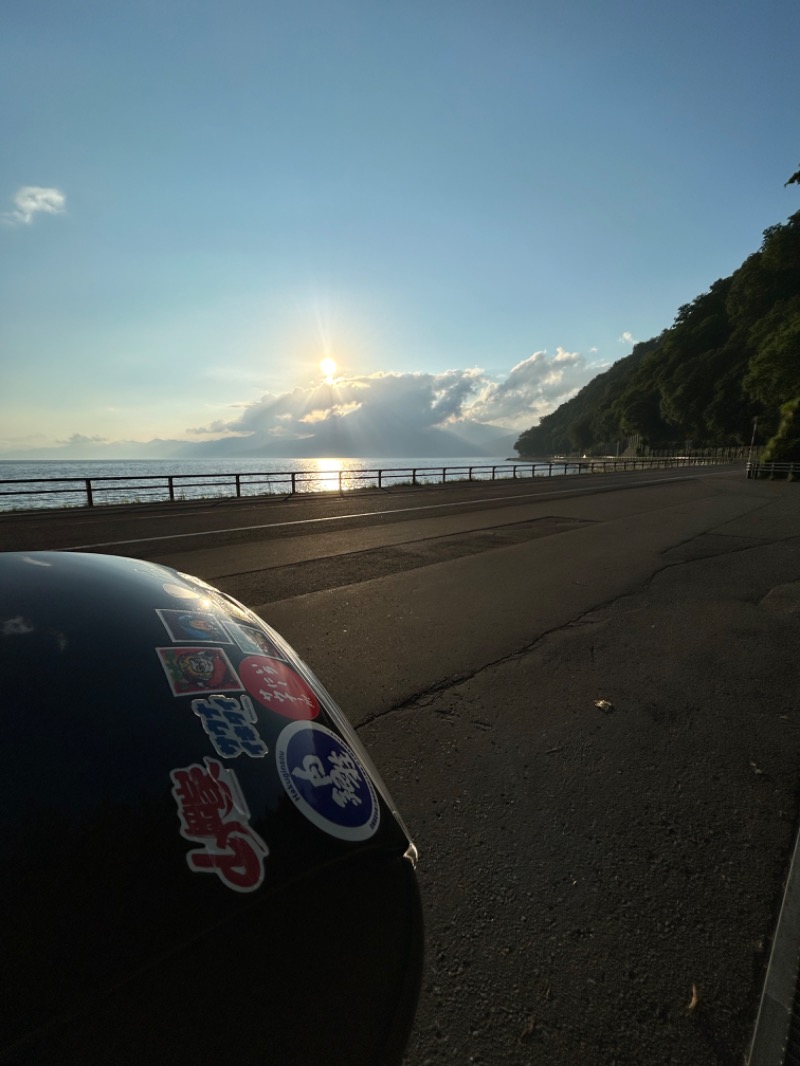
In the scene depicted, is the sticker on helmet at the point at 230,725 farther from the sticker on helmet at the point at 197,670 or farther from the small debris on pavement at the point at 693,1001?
the small debris on pavement at the point at 693,1001

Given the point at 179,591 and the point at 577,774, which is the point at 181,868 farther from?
the point at 577,774

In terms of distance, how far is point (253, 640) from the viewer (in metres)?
1.52

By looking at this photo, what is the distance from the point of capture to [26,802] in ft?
2.66

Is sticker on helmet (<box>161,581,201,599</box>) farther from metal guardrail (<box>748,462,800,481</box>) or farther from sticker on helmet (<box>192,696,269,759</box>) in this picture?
metal guardrail (<box>748,462,800,481</box>)

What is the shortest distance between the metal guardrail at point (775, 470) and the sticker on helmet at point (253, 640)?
35.5m

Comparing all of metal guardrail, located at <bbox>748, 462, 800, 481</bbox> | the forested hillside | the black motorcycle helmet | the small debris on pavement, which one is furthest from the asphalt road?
the forested hillside

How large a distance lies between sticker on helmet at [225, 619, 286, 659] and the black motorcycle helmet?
175 mm

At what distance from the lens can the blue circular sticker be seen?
100cm

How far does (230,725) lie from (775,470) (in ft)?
126

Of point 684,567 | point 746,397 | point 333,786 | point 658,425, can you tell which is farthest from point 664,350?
point 333,786

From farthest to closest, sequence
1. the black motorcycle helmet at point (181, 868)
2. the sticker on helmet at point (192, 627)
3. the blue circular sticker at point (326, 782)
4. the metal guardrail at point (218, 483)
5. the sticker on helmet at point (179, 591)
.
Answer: the metal guardrail at point (218, 483) < the sticker on helmet at point (179, 591) < the sticker on helmet at point (192, 627) < the blue circular sticker at point (326, 782) < the black motorcycle helmet at point (181, 868)

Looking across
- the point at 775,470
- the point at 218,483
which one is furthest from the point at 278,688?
the point at 775,470

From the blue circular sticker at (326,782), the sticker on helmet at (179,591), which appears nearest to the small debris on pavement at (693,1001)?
the blue circular sticker at (326,782)

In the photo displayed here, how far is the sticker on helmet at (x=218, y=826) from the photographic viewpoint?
0.85 metres
